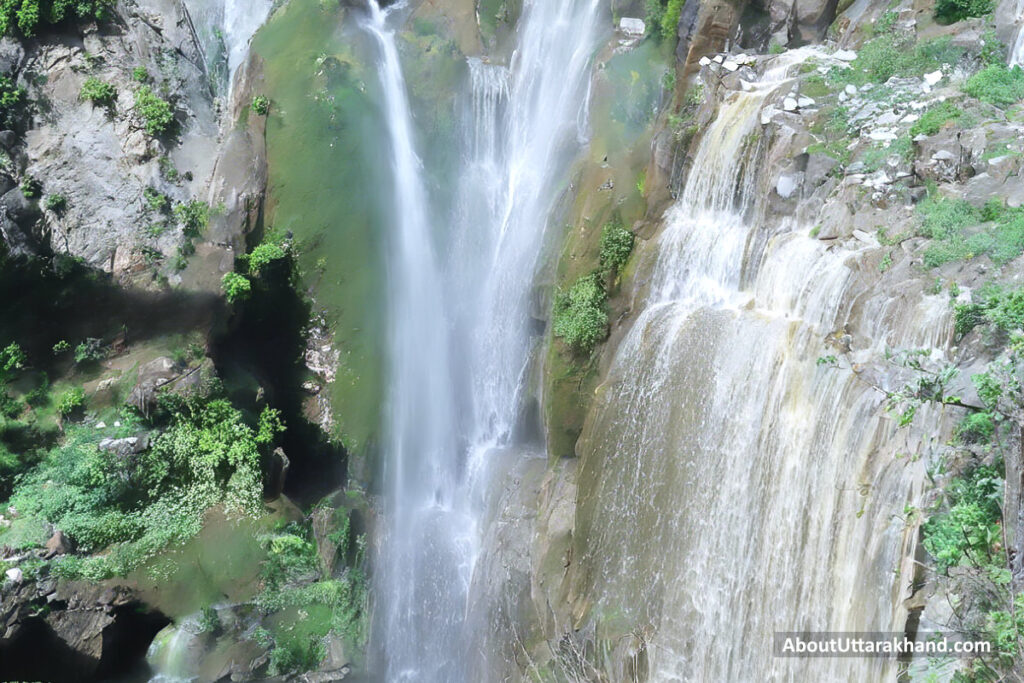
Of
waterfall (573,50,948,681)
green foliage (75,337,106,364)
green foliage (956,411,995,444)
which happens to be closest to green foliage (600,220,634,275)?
waterfall (573,50,948,681)

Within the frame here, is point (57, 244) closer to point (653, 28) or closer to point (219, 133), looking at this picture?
point (219, 133)

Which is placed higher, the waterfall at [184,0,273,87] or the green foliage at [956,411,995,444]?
the waterfall at [184,0,273,87]

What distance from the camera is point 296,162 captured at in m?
18.5

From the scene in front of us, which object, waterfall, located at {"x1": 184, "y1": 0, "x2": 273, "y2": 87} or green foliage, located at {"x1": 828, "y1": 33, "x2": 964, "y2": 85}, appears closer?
green foliage, located at {"x1": 828, "y1": 33, "x2": 964, "y2": 85}

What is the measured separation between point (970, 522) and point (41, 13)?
21141mm

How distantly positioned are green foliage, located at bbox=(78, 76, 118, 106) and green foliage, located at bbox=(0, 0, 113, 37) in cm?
175

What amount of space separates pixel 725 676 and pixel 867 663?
210 centimetres

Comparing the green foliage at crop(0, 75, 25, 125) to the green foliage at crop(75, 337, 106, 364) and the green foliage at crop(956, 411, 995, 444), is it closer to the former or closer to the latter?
the green foliage at crop(75, 337, 106, 364)

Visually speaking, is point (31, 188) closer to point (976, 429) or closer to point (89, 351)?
point (89, 351)

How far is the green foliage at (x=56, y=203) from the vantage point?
1650cm

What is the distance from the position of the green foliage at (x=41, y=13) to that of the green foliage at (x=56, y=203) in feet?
15.1

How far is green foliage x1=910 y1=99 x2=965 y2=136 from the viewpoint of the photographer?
1223 centimetres

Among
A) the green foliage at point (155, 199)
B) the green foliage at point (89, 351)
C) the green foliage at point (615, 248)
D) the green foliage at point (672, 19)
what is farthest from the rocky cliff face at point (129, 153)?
the green foliage at point (672, 19)

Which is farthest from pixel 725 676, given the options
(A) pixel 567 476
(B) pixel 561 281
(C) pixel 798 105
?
(C) pixel 798 105
